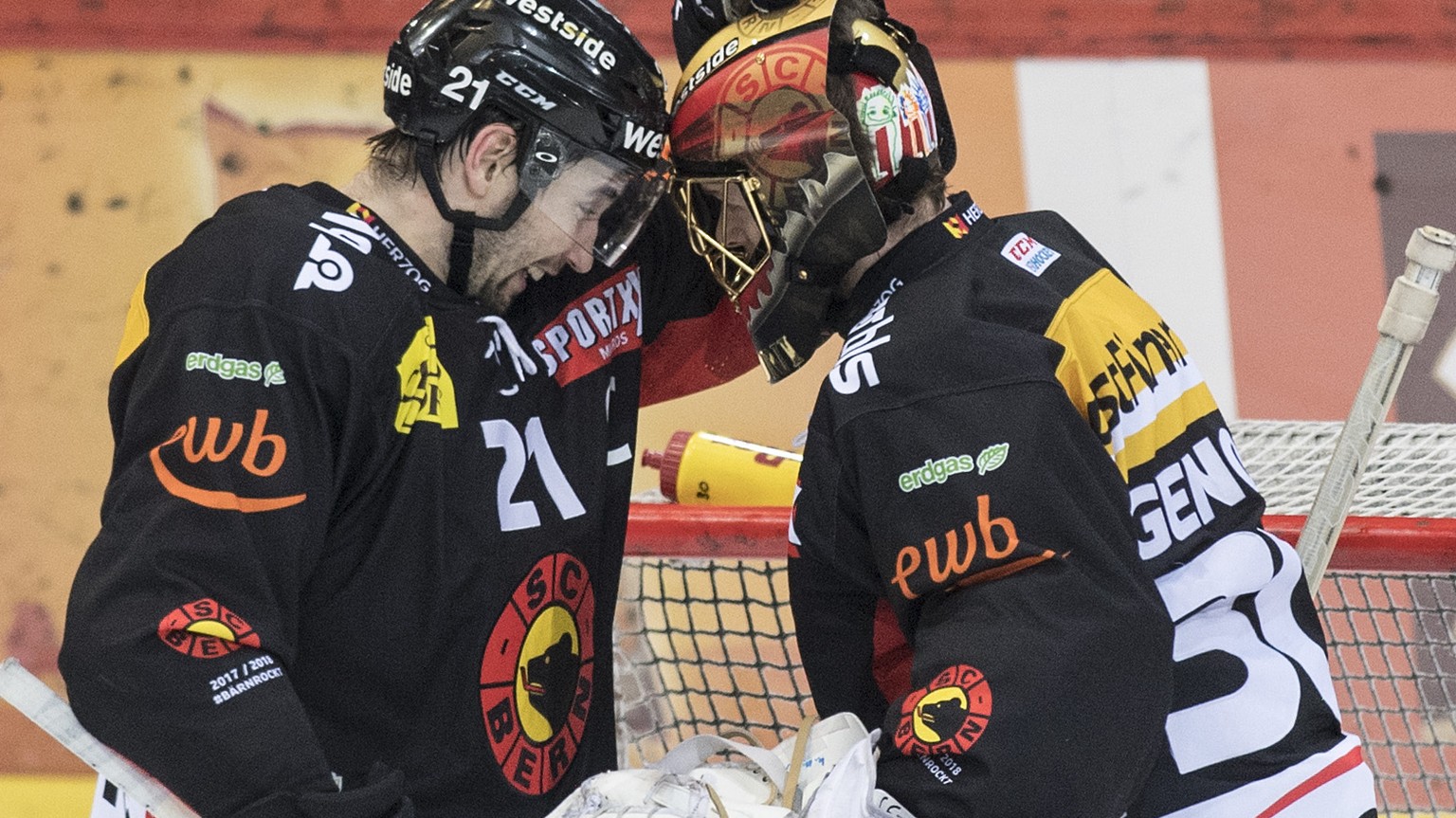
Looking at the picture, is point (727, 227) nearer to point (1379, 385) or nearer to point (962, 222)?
point (962, 222)

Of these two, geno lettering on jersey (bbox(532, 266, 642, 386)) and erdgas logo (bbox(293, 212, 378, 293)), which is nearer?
erdgas logo (bbox(293, 212, 378, 293))

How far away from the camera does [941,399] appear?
6.07 feet

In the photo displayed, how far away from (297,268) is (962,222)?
822 mm

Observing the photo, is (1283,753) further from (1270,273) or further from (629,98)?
(1270,273)

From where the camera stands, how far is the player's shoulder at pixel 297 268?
1931mm

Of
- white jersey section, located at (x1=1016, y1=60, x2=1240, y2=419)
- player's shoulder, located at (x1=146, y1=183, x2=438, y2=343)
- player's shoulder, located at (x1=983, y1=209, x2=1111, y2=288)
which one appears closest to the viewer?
player's shoulder, located at (x1=146, y1=183, x2=438, y2=343)

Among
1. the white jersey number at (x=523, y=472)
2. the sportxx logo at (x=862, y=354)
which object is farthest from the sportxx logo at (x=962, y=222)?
the white jersey number at (x=523, y=472)

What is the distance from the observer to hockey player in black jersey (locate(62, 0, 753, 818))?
1.80m

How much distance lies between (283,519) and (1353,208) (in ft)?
12.0

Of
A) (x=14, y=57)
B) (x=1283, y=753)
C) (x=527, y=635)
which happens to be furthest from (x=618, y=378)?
(x=14, y=57)

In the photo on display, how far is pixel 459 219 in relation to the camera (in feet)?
7.01

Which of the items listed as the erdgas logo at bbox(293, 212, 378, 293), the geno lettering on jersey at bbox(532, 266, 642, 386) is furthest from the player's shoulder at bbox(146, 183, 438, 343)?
the geno lettering on jersey at bbox(532, 266, 642, 386)

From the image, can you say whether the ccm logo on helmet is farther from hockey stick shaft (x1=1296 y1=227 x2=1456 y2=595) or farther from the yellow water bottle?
hockey stick shaft (x1=1296 y1=227 x2=1456 y2=595)

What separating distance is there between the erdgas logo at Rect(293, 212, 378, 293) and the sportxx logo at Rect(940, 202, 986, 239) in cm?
72
